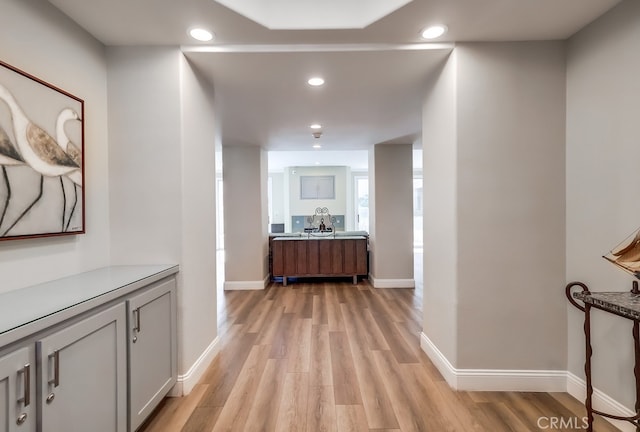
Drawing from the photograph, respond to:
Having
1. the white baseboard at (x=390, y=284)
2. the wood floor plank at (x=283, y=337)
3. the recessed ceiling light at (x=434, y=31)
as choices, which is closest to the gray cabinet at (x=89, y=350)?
the wood floor plank at (x=283, y=337)

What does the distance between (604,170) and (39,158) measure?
127 inches

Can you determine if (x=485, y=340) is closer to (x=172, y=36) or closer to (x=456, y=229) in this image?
(x=456, y=229)


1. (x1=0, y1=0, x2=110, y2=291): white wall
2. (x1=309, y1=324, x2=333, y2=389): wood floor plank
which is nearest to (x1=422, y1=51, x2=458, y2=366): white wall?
(x1=309, y1=324, x2=333, y2=389): wood floor plank

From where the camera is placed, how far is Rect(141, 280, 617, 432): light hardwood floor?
174 cm

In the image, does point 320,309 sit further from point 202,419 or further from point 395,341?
point 202,419

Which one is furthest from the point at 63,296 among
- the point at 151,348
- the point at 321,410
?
the point at 321,410

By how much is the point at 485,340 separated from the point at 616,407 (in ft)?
2.32

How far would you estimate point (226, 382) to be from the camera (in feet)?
7.11

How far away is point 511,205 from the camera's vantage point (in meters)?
2.04

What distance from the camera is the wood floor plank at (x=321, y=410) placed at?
5.59 feet

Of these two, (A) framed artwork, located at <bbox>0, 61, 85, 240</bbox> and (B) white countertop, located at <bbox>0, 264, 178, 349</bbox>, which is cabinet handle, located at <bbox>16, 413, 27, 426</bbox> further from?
(A) framed artwork, located at <bbox>0, 61, 85, 240</bbox>

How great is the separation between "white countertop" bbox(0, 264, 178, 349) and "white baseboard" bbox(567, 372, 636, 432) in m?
2.82

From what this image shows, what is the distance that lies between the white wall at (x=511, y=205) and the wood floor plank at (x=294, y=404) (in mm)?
1132

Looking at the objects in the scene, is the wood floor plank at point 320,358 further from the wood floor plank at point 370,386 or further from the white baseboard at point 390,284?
the white baseboard at point 390,284
